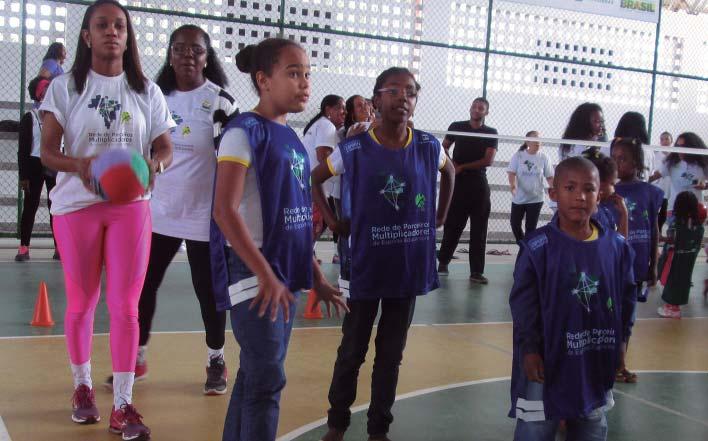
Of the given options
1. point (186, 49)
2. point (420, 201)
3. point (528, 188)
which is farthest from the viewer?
point (528, 188)

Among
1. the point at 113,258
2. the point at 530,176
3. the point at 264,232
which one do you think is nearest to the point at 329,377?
the point at 113,258

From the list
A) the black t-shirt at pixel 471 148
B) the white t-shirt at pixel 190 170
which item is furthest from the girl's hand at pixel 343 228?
the black t-shirt at pixel 471 148

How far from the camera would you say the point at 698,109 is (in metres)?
15.2

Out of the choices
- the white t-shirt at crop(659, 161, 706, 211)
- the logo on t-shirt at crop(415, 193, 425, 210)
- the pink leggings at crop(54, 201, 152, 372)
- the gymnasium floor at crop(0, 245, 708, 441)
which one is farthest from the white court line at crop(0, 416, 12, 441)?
the white t-shirt at crop(659, 161, 706, 211)

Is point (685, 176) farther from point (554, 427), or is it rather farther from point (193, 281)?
point (554, 427)

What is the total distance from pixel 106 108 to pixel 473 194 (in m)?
6.27

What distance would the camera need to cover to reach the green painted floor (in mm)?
6426

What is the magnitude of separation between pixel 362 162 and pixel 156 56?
26.1ft

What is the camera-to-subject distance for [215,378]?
15.6 ft

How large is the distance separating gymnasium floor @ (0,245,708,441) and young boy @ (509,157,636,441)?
97 centimetres

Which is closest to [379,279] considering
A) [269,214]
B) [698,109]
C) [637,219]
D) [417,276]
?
[417,276]

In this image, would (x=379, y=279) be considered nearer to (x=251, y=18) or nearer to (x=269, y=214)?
(x=269, y=214)

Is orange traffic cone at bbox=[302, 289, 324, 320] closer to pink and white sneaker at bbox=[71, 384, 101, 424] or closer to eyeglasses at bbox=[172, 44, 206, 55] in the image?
eyeglasses at bbox=[172, 44, 206, 55]

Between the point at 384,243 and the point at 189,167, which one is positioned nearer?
the point at 384,243
